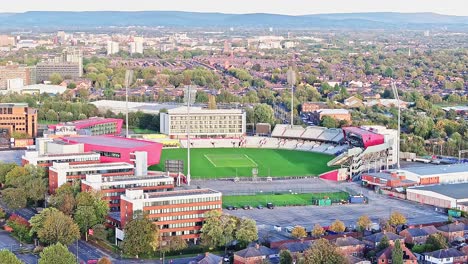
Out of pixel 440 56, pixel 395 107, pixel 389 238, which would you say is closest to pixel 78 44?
pixel 440 56

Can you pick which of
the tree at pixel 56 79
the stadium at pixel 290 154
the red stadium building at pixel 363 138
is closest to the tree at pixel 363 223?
the stadium at pixel 290 154

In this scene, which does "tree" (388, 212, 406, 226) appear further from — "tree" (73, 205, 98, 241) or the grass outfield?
"tree" (73, 205, 98, 241)

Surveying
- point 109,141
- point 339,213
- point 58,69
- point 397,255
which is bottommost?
point 339,213

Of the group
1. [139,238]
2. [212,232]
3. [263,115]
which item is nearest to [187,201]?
[212,232]

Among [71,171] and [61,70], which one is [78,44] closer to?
[61,70]

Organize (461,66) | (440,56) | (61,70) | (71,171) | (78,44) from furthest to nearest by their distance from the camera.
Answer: (78,44) < (440,56) < (461,66) < (61,70) < (71,171)

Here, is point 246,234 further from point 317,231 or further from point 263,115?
point 263,115

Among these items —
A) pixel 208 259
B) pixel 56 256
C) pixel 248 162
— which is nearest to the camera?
pixel 56 256

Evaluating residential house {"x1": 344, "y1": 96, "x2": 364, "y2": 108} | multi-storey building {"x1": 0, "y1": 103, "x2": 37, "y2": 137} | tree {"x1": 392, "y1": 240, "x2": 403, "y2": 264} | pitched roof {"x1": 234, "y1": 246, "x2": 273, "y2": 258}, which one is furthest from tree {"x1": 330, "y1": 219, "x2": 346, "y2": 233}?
residential house {"x1": 344, "y1": 96, "x2": 364, "y2": 108}
